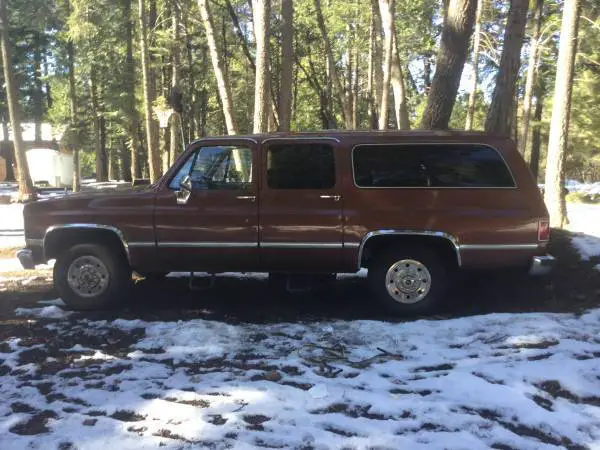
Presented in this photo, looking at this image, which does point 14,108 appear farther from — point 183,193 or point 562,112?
point 562,112

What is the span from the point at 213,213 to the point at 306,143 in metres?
1.33

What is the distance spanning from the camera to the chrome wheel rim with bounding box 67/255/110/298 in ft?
20.5

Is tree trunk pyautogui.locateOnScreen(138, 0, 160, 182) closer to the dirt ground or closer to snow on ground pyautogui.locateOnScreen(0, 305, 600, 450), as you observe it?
the dirt ground

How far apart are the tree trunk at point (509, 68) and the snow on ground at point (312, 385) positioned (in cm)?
456

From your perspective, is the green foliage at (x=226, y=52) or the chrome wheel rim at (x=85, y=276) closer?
the chrome wheel rim at (x=85, y=276)

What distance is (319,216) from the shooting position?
230 inches

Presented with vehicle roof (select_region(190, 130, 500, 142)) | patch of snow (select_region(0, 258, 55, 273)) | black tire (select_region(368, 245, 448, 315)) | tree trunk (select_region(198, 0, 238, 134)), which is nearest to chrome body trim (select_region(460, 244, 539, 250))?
black tire (select_region(368, 245, 448, 315))

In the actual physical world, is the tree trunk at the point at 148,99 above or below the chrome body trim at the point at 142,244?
above

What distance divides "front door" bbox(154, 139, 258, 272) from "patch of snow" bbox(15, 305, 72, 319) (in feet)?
4.37

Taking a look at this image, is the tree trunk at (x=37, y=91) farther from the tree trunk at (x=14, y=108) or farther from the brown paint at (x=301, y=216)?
the brown paint at (x=301, y=216)

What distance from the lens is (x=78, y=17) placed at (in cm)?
1992

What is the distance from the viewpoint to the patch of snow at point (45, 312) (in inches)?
239

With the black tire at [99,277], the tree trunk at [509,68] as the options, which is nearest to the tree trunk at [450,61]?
the tree trunk at [509,68]

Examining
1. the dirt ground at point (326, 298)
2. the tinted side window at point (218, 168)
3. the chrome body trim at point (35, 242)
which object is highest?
the tinted side window at point (218, 168)
